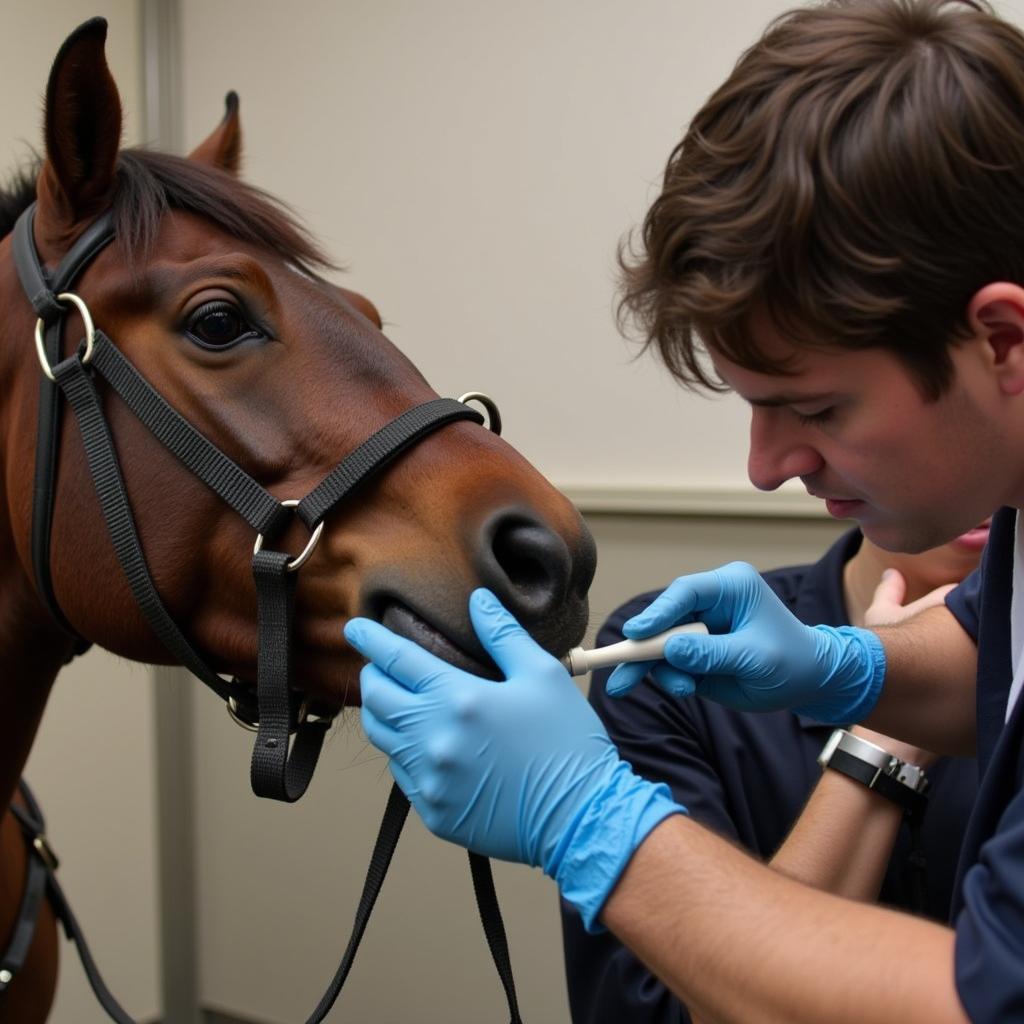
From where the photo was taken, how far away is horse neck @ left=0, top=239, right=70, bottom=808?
3.06ft

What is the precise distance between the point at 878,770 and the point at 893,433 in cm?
39

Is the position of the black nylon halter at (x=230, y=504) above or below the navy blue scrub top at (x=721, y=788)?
above

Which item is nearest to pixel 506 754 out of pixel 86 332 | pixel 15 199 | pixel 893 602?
pixel 86 332

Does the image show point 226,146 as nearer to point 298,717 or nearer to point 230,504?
point 230,504

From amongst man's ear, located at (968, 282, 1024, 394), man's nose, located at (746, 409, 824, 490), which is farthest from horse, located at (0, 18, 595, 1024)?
man's ear, located at (968, 282, 1024, 394)

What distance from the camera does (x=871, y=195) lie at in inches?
25.5

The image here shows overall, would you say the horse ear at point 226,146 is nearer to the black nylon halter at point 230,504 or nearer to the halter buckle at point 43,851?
the black nylon halter at point 230,504

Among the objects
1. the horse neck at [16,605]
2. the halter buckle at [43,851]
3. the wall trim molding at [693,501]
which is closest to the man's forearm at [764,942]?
the horse neck at [16,605]

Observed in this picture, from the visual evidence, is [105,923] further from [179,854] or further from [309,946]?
[309,946]

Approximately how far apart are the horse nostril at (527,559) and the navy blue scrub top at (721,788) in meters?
0.36

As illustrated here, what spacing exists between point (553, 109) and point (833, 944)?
1.64m

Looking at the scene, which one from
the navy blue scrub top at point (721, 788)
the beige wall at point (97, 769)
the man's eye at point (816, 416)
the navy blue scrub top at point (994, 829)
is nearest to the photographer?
the navy blue scrub top at point (994, 829)

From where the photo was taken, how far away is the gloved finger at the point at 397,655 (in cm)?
69

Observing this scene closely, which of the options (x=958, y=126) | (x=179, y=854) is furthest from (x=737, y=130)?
(x=179, y=854)
